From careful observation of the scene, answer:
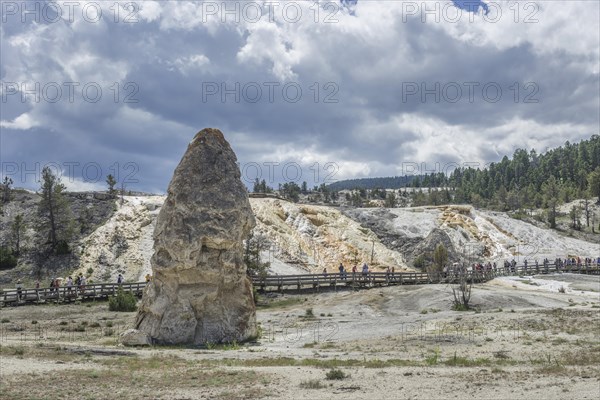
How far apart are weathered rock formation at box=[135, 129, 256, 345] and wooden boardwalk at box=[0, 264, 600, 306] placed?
15866 millimetres

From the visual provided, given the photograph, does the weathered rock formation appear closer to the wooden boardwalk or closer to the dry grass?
the dry grass

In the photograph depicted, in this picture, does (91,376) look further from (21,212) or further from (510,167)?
(510,167)

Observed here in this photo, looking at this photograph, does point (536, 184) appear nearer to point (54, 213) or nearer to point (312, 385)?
point (54, 213)

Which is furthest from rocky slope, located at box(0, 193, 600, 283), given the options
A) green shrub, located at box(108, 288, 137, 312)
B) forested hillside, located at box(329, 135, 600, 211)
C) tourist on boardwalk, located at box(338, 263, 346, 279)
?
forested hillside, located at box(329, 135, 600, 211)

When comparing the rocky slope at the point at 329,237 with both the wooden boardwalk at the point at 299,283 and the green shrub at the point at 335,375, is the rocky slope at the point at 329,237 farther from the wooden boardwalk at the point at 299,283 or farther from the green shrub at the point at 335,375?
the green shrub at the point at 335,375

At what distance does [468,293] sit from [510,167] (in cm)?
17863

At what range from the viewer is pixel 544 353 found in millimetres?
18953

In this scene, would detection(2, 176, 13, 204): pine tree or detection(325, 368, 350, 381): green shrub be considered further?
detection(2, 176, 13, 204): pine tree

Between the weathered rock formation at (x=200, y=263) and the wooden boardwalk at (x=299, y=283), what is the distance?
15.9 metres

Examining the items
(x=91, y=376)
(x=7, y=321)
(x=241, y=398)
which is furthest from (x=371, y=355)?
(x=7, y=321)

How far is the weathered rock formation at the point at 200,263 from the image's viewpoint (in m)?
23.4

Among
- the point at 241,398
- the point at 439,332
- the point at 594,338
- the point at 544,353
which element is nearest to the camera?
the point at 241,398

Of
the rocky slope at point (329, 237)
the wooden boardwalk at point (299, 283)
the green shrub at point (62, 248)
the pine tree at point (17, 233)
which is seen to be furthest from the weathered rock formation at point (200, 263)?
the pine tree at point (17, 233)

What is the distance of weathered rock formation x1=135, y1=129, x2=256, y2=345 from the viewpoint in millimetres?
23391
